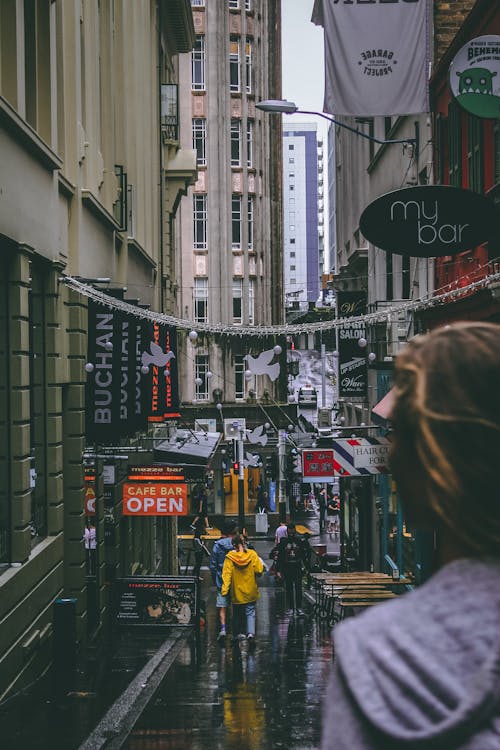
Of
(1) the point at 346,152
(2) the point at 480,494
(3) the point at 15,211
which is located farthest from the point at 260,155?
(2) the point at 480,494

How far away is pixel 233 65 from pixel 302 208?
103867 mm

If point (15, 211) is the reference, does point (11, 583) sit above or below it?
below

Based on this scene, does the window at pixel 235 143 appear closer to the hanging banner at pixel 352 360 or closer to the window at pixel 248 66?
the window at pixel 248 66

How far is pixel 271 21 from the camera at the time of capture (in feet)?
226

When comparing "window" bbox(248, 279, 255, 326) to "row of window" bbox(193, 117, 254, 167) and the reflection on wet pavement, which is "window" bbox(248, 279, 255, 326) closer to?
"row of window" bbox(193, 117, 254, 167)

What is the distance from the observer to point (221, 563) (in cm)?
1598

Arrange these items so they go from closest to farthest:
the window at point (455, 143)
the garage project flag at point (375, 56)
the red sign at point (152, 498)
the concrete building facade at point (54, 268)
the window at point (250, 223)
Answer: the concrete building facade at point (54, 268), the garage project flag at point (375, 56), the red sign at point (152, 498), the window at point (455, 143), the window at point (250, 223)

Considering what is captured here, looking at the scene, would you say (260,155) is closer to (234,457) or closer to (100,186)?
(234,457)

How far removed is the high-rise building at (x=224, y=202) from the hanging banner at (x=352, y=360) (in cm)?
2688

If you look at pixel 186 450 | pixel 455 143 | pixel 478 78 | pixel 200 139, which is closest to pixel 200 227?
pixel 200 139

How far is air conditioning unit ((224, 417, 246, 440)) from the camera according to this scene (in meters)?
52.0

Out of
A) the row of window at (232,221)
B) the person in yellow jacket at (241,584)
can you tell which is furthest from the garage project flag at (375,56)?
the row of window at (232,221)

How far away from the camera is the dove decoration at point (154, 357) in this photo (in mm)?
20309

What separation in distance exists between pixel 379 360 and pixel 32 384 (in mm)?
15707
